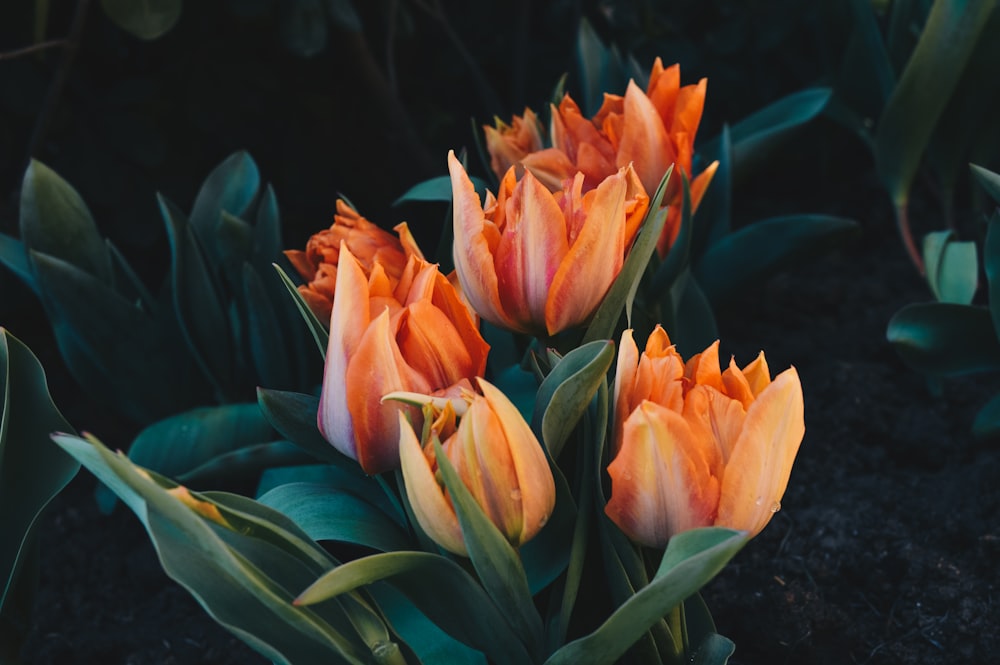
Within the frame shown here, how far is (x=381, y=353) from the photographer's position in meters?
0.66

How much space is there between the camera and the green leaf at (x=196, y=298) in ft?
3.96

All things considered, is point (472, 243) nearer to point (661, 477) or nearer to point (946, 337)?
point (661, 477)

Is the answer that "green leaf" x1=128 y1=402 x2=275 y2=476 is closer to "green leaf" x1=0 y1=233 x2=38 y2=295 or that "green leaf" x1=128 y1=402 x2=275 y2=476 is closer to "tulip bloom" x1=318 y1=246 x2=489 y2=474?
"green leaf" x1=0 y1=233 x2=38 y2=295

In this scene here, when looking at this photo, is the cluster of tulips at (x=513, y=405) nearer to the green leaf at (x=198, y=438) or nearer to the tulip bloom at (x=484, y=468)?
the tulip bloom at (x=484, y=468)

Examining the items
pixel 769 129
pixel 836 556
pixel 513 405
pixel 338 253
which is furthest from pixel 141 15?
pixel 836 556

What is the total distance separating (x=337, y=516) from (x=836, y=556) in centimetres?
56

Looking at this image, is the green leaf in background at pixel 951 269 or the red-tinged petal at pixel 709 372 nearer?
the red-tinged petal at pixel 709 372

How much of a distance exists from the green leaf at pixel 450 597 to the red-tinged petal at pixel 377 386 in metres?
0.08

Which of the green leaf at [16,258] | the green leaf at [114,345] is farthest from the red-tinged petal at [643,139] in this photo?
the green leaf at [16,258]

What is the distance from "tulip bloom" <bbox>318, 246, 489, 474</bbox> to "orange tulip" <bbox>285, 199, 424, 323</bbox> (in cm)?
12

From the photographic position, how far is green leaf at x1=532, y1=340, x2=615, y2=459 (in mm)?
649

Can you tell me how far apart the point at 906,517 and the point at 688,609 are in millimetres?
437

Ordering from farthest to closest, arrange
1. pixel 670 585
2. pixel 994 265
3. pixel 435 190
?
1. pixel 435 190
2. pixel 994 265
3. pixel 670 585

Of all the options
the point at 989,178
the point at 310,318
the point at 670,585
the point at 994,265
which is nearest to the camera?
the point at 670,585
